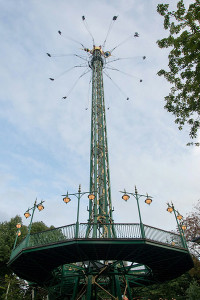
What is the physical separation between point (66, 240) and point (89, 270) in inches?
159

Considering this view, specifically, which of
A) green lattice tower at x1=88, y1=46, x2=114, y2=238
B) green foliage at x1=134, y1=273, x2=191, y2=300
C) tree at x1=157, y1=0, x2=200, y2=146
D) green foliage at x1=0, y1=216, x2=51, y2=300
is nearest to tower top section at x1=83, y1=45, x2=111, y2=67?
green lattice tower at x1=88, y1=46, x2=114, y2=238

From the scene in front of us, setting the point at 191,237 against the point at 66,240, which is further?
the point at 191,237

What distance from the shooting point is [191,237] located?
27656 mm

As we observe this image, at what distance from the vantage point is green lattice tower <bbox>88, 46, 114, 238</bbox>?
60.9 ft

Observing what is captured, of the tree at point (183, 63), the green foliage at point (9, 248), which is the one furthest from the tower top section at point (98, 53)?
the green foliage at point (9, 248)

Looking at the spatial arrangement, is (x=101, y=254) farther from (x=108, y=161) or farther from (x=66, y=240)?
(x=108, y=161)

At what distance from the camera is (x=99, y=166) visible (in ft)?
75.2

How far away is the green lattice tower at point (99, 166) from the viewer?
18562 millimetres

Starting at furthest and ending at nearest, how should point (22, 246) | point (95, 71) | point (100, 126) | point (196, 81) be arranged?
point (95, 71), point (100, 126), point (22, 246), point (196, 81)

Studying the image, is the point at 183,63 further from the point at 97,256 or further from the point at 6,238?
the point at 6,238

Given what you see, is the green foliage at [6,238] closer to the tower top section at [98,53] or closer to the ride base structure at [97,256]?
the ride base structure at [97,256]

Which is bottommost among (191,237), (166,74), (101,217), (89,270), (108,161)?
(89,270)

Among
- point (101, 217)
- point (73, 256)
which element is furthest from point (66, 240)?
point (101, 217)

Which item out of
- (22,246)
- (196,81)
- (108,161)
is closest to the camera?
(196,81)
